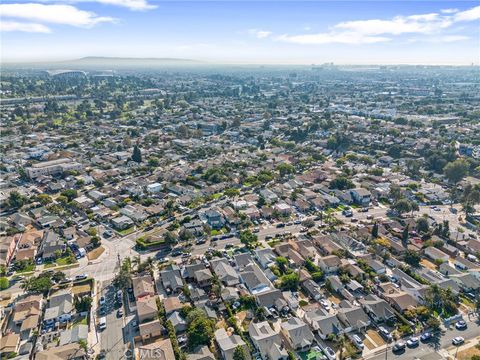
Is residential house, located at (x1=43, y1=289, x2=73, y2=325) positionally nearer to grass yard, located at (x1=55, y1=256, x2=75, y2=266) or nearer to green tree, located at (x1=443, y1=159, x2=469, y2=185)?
grass yard, located at (x1=55, y1=256, x2=75, y2=266)

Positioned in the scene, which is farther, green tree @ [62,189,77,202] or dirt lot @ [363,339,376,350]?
green tree @ [62,189,77,202]

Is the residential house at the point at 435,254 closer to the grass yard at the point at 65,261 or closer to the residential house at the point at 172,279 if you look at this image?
the residential house at the point at 172,279

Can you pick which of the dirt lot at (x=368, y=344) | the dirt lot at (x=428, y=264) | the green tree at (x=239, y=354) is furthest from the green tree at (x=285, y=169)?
the green tree at (x=239, y=354)

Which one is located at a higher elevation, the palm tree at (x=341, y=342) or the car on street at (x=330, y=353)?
the palm tree at (x=341, y=342)

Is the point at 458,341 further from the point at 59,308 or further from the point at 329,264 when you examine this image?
the point at 59,308

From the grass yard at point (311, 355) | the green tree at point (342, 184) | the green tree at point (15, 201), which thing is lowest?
the grass yard at point (311, 355)

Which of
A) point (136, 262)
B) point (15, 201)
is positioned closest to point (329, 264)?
point (136, 262)

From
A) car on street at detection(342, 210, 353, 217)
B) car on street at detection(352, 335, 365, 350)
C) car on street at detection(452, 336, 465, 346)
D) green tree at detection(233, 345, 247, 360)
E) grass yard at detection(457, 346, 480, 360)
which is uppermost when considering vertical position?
green tree at detection(233, 345, 247, 360)

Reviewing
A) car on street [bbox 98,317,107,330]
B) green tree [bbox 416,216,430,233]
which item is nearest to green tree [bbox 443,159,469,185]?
green tree [bbox 416,216,430,233]

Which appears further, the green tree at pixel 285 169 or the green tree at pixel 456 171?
the green tree at pixel 285 169

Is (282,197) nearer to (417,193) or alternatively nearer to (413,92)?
(417,193)

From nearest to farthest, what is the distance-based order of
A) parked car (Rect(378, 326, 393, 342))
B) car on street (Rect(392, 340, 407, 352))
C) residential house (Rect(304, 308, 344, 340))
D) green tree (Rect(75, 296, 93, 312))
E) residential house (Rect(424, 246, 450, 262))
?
car on street (Rect(392, 340, 407, 352))
parked car (Rect(378, 326, 393, 342))
residential house (Rect(304, 308, 344, 340))
green tree (Rect(75, 296, 93, 312))
residential house (Rect(424, 246, 450, 262))
